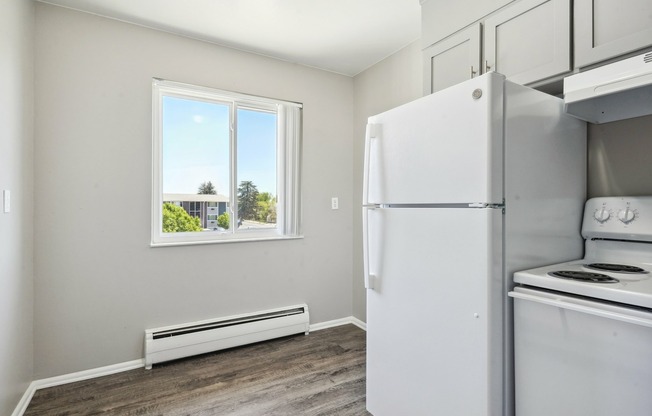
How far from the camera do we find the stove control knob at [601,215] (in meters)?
1.53

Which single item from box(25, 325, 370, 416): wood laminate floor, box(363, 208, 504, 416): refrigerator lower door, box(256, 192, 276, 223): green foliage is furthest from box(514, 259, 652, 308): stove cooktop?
box(256, 192, 276, 223): green foliage

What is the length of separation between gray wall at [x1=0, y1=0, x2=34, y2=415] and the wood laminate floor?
1.11ft

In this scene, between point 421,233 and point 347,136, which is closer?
point 421,233

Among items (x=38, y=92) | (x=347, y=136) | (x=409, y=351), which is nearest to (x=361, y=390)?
(x=409, y=351)

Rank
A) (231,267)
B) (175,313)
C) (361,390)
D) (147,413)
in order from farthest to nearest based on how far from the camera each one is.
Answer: (231,267) → (175,313) → (361,390) → (147,413)

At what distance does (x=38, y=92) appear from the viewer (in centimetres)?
219

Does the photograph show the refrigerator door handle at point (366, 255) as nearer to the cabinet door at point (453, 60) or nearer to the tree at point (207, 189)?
the cabinet door at point (453, 60)

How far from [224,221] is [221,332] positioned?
90 cm

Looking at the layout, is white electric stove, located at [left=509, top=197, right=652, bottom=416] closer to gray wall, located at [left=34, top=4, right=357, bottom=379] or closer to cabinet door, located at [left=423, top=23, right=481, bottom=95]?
cabinet door, located at [left=423, top=23, right=481, bottom=95]

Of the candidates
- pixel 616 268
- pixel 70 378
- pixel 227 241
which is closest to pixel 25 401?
pixel 70 378

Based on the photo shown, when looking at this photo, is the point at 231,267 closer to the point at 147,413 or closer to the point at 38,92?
the point at 147,413

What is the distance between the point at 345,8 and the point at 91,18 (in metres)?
1.73

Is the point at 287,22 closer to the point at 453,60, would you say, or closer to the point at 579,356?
the point at 453,60

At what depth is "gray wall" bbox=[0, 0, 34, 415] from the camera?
1.73m
